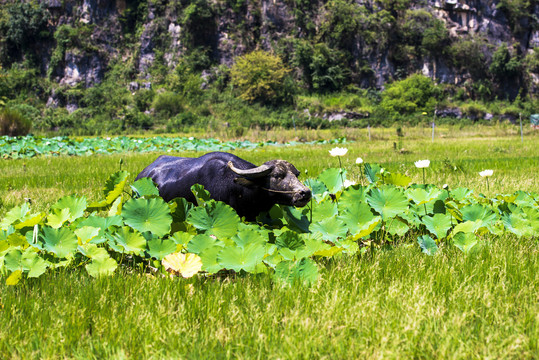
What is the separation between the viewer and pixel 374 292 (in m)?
1.96

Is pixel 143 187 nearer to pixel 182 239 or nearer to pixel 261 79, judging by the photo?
pixel 182 239

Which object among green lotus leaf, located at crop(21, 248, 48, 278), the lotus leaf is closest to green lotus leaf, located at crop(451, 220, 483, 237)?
the lotus leaf

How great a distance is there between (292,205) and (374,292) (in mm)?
1135

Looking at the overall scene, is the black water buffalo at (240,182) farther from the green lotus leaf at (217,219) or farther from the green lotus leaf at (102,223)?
the green lotus leaf at (102,223)

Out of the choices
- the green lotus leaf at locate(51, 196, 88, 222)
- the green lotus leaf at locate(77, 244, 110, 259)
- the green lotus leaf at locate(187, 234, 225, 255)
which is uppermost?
the green lotus leaf at locate(51, 196, 88, 222)

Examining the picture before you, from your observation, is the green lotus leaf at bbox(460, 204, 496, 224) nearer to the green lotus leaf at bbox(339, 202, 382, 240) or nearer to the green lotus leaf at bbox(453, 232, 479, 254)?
the green lotus leaf at bbox(453, 232, 479, 254)

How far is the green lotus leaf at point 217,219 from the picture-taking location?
2.47 metres

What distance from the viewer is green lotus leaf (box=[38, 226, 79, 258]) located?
216cm

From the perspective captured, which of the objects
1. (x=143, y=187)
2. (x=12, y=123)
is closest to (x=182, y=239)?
(x=143, y=187)

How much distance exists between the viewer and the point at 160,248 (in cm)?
224

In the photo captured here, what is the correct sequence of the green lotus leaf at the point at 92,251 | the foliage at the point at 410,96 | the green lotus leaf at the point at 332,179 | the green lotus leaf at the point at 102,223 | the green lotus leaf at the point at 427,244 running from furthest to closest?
the foliage at the point at 410,96
the green lotus leaf at the point at 332,179
the green lotus leaf at the point at 427,244
the green lotus leaf at the point at 102,223
the green lotus leaf at the point at 92,251

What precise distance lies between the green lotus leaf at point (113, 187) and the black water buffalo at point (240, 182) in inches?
29.9

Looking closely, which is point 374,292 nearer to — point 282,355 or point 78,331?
point 282,355

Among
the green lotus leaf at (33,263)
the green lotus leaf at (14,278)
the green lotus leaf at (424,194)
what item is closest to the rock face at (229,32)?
the green lotus leaf at (424,194)
